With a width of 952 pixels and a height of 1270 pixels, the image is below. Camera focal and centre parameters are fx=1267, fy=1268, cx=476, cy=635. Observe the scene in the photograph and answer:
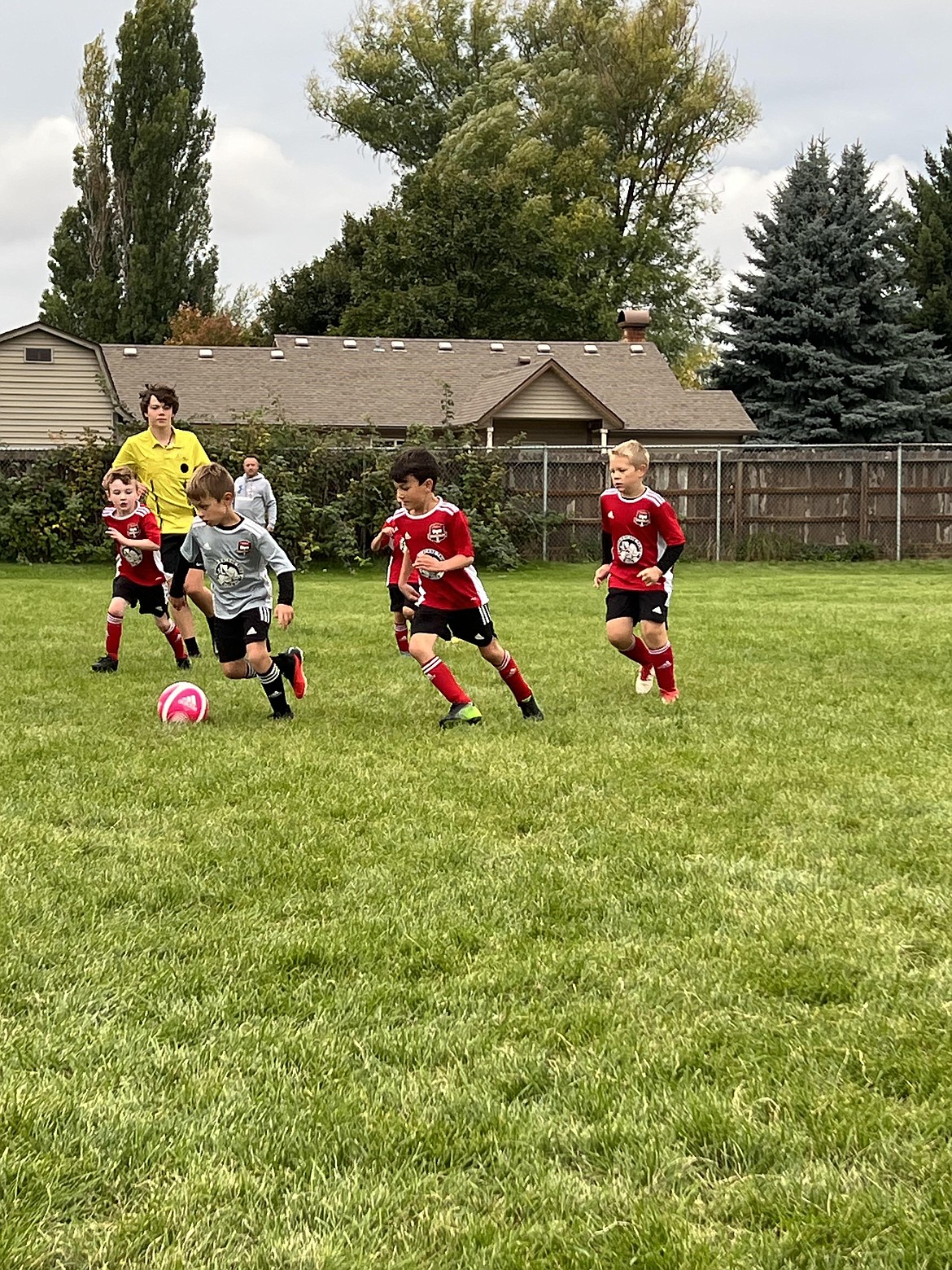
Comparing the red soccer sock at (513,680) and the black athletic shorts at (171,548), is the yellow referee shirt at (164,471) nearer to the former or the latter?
the black athletic shorts at (171,548)

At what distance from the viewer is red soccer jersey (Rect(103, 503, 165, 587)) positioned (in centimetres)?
926

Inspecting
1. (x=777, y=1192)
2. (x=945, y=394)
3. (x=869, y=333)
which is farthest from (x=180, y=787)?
(x=945, y=394)

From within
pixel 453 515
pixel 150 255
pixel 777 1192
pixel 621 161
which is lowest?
pixel 777 1192

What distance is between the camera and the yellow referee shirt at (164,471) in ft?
31.0

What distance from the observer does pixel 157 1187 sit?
2.34m

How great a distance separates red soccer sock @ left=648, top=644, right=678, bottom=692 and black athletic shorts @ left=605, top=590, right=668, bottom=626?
0.20 metres

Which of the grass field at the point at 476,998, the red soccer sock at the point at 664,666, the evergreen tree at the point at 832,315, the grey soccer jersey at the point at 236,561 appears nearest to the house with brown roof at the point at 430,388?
the evergreen tree at the point at 832,315

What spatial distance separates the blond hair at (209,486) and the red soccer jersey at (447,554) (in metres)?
1.14

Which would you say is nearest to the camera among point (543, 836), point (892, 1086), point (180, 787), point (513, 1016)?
point (892, 1086)

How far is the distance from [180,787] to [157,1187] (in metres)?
3.27

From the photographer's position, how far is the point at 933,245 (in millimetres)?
41375

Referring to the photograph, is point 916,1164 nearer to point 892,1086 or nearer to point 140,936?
point 892,1086

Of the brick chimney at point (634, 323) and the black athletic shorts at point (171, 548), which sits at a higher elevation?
the brick chimney at point (634, 323)

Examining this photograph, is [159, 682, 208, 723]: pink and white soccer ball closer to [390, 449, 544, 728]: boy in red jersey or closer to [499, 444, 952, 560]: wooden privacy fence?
[390, 449, 544, 728]: boy in red jersey
